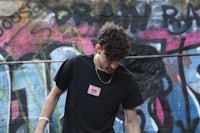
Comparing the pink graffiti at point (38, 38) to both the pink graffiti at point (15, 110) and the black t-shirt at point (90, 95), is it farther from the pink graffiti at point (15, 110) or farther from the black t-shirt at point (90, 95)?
the black t-shirt at point (90, 95)

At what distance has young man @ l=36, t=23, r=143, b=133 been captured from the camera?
307 cm

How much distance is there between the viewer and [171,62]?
572 centimetres

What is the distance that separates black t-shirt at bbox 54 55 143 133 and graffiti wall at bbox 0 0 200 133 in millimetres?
2210

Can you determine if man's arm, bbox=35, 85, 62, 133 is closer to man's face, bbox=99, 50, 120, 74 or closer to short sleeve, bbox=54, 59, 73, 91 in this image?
short sleeve, bbox=54, 59, 73, 91

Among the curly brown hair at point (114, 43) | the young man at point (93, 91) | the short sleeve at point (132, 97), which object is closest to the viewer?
the curly brown hair at point (114, 43)

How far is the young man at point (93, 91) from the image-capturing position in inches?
121

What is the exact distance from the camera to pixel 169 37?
18.9 ft

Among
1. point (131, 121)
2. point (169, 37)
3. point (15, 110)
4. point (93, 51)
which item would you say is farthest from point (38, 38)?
point (131, 121)

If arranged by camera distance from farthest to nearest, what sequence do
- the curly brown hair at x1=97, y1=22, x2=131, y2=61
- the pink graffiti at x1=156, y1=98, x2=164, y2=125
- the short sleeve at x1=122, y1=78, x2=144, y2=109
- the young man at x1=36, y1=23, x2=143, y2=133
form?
the pink graffiti at x1=156, y1=98, x2=164, y2=125
the short sleeve at x1=122, y1=78, x2=144, y2=109
the young man at x1=36, y1=23, x2=143, y2=133
the curly brown hair at x1=97, y1=22, x2=131, y2=61

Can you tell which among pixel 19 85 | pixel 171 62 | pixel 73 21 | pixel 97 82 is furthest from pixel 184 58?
pixel 97 82

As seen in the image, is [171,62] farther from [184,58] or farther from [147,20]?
[147,20]

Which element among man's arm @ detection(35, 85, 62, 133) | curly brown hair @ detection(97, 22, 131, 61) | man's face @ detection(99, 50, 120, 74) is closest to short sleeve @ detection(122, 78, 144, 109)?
man's face @ detection(99, 50, 120, 74)

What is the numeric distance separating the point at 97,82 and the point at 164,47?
2.82 meters

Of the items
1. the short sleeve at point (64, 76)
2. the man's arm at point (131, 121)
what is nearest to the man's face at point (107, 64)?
the short sleeve at point (64, 76)
